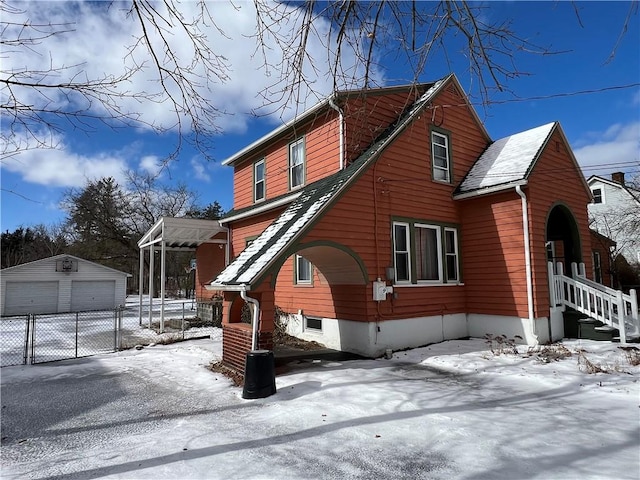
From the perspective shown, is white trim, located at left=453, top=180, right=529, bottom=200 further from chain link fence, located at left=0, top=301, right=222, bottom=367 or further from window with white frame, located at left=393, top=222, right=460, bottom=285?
chain link fence, located at left=0, top=301, right=222, bottom=367

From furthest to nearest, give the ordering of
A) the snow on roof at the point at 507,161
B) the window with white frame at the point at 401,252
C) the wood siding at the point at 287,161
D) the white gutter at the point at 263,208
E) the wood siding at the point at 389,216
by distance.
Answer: the white gutter at the point at 263,208 < the wood siding at the point at 287,161 < the snow on roof at the point at 507,161 < the window with white frame at the point at 401,252 < the wood siding at the point at 389,216

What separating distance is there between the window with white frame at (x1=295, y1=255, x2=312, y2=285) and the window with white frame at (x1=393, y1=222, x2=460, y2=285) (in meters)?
2.71

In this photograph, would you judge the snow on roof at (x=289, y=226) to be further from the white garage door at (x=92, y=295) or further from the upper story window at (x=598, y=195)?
the upper story window at (x=598, y=195)

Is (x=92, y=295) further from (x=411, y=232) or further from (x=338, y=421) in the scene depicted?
(x=338, y=421)

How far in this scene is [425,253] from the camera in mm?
11180

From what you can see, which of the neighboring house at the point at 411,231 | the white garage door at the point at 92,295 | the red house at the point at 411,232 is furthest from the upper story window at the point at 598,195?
the white garage door at the point at 92,295

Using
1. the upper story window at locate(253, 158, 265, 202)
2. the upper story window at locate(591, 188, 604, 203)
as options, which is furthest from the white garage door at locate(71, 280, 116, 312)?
the upper story window at locate(591, 188, 604, 203)

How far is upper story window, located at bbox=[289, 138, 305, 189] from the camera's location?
1263 centimetres

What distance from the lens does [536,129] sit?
502 inches

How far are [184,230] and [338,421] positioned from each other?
12.0 metres

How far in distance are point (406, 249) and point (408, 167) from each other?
7.43 ft

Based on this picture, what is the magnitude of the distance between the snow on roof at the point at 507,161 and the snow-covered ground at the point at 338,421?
4.78 metres

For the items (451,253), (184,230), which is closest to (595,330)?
(451,253)

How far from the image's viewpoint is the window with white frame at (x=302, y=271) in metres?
11.8
